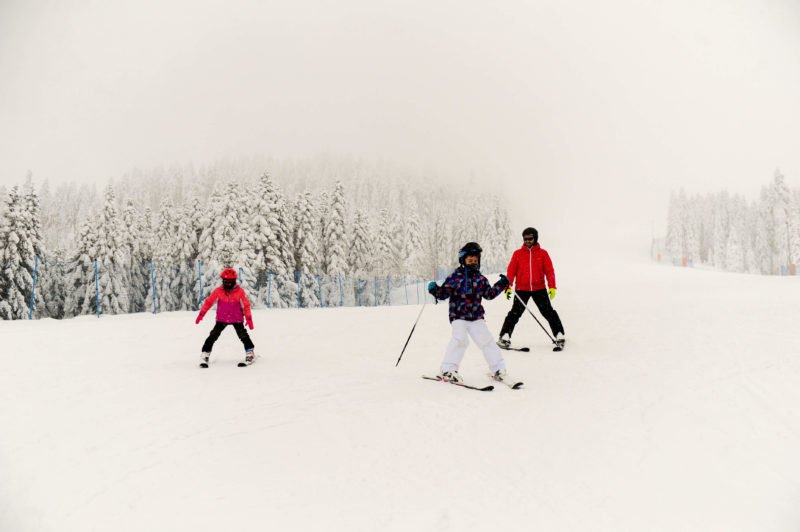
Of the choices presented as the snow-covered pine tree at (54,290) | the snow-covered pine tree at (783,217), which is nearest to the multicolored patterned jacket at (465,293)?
the snow-covered pine tree at (54,290)

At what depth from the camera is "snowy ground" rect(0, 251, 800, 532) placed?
289cm

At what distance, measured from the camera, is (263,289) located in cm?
3247

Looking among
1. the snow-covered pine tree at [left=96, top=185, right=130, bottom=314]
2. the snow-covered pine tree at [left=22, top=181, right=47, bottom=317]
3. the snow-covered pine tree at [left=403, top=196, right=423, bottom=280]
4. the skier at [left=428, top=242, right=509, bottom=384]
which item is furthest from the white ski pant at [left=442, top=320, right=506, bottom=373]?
the snow-covered pine tree at [left=403, top=196, right=423, bottom=280]

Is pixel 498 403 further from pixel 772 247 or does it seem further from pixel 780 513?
pixel 772 247

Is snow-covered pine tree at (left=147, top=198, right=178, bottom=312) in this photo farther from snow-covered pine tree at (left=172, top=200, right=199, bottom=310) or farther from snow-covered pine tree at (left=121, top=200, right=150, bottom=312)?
snow-covered pine tree at (left=121, top=200, right=150, bottom=312)

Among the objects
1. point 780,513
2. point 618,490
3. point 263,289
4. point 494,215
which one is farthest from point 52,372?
point 494,215

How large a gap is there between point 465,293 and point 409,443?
244 cm

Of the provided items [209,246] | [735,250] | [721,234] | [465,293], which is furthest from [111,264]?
[721,234]

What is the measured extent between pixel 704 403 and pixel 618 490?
7.89 feet

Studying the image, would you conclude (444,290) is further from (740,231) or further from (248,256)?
(740,231)

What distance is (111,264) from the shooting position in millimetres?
34156

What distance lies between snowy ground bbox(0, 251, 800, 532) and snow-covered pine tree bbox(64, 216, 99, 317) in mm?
30801

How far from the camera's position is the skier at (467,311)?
19.3 feet

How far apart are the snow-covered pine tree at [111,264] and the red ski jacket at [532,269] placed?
107 feet
